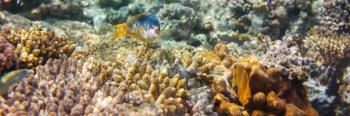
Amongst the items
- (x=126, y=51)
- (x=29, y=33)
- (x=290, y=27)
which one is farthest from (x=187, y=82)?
(x=290, y=27)

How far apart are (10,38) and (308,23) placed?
21.2 ft

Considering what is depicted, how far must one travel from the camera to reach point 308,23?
8.56 m

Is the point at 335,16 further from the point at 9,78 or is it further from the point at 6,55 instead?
the point at 9,78

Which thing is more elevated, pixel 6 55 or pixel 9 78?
pixel 9 78

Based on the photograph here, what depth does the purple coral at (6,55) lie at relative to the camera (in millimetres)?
4434

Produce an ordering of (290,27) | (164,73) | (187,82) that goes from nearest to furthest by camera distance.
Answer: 1. (164,73)
2. (187,82)
3. (290,27)

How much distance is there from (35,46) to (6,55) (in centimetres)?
44

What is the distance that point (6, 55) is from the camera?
450cm

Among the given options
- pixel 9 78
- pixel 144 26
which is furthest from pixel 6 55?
pixel 144 26

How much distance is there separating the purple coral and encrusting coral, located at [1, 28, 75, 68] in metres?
0.08

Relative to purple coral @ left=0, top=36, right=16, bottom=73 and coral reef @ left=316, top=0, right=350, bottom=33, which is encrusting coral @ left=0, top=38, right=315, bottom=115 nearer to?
purple coral @ left=0, top=36, right=16, bottom=73

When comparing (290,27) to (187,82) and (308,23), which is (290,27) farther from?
(187,82)

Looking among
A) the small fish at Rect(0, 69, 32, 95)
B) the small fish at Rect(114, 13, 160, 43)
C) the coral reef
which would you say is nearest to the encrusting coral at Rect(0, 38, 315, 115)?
the small fish at Rect(114, 13, 160, 43)

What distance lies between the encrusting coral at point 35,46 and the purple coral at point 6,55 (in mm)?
80
